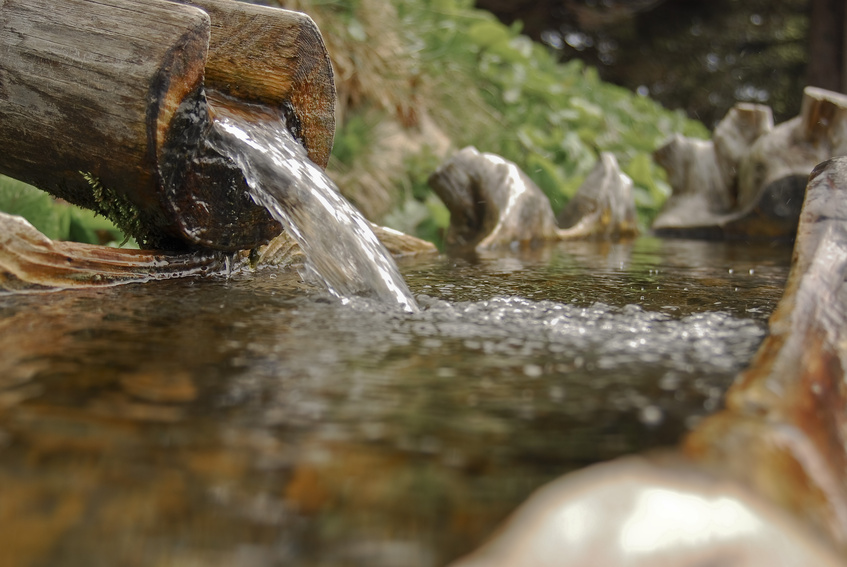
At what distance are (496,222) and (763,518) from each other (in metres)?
3.28

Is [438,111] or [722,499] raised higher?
[438,111]

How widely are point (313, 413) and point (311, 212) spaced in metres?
1.18

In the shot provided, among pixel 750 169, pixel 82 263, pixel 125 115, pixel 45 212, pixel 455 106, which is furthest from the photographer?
pixel 455 106

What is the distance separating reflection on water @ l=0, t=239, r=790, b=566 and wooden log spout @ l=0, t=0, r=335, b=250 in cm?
38

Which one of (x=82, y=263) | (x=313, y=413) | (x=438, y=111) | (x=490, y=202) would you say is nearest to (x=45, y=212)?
(x=82, y=263)

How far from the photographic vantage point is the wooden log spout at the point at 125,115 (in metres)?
1.77

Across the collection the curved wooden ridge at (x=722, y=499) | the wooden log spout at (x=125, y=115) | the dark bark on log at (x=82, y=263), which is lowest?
the dark bark on log at (x=82, y=263)

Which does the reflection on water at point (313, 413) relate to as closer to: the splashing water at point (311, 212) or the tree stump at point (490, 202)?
the splashing water at point (311, 212)

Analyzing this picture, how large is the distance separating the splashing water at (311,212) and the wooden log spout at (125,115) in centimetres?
6

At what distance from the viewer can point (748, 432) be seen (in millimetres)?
819

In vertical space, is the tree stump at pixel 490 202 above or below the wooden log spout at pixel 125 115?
below

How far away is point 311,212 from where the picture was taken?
2033mm

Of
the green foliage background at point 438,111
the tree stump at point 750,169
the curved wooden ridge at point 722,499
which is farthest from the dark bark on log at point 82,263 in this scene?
the tree stump at point 750,169

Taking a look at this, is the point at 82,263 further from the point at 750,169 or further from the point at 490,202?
the point at 750,169
